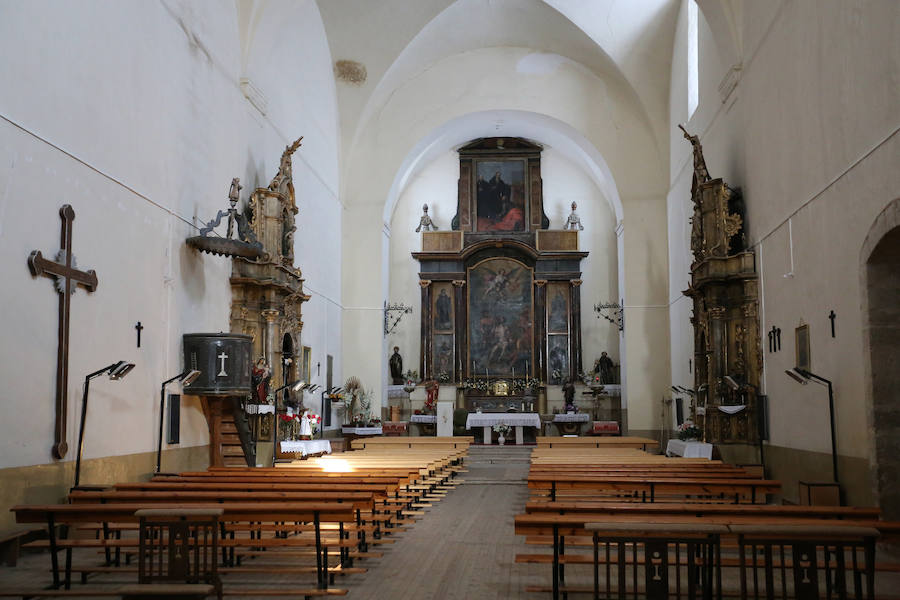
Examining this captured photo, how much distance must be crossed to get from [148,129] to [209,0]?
3.43 meters

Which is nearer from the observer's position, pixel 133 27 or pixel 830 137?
pixel 830 137

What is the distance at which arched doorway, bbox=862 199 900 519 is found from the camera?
9.11m

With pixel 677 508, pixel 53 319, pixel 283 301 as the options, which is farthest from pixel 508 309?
pixel 677 508

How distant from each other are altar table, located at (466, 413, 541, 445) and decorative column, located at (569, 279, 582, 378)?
9.62 feet

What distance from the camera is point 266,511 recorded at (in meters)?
6.11

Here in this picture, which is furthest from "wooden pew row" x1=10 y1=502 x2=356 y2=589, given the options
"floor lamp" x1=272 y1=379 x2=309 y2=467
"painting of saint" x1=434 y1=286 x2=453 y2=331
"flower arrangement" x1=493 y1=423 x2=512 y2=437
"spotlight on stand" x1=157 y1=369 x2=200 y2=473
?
"painting of saint" x1=434 y1=286 x2=453 y2=331

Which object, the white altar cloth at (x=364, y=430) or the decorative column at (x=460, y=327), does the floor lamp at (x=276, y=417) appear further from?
the decorative column at (x=460, y=327)

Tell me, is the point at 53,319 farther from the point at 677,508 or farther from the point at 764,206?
the point at 764,206

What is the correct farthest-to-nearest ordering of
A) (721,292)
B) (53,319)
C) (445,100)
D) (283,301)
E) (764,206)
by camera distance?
(445,100) < (283,301) < (721,292) < (764,206) < (53,319)

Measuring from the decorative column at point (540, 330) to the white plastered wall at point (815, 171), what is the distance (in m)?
10.8

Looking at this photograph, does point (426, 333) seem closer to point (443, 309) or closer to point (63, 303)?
point (443, 309)

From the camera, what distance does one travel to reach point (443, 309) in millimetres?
26500

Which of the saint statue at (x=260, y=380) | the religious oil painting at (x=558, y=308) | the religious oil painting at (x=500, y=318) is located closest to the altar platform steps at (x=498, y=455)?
the religious oil painting at (x=500, y=318)

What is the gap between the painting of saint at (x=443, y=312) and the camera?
2645 cm
